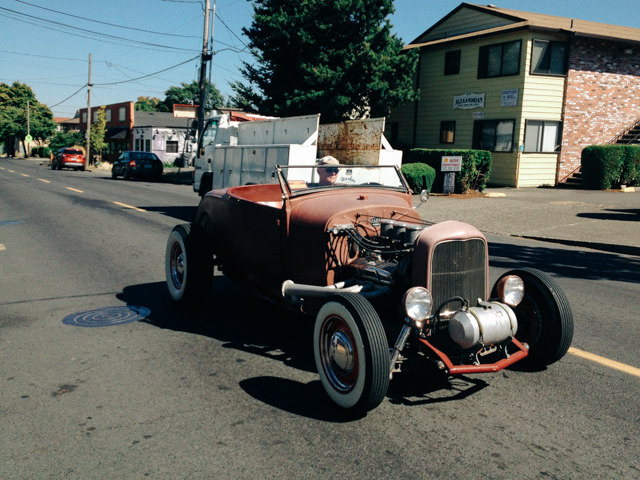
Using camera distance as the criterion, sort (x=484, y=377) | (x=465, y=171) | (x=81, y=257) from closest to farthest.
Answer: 1. (x=484, y=377)
2. (x=81, y=257)
3. (x=465, y=171)

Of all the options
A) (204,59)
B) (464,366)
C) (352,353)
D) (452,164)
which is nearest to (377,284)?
(352,353)

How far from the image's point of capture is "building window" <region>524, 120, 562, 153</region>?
2422 centimetres

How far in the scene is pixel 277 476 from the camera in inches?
122

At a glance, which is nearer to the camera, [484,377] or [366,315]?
[366,315]

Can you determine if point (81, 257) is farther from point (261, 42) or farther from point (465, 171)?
point (261, 42)

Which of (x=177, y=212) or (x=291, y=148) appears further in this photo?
(x=177, y=212)

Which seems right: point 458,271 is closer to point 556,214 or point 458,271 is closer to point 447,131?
point 556,214

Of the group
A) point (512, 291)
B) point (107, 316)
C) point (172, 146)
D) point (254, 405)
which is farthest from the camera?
point (172, 146)

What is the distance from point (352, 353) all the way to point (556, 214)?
13.5 metres

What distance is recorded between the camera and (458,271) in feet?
13.9

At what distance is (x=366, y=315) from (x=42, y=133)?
93.7m

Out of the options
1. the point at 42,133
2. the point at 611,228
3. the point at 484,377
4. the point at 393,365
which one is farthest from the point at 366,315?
the point at 42,133

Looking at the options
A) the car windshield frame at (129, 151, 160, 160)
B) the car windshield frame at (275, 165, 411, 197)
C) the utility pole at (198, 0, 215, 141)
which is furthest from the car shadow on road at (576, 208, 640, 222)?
the car windshield frame at (129, 151, 160, 160)

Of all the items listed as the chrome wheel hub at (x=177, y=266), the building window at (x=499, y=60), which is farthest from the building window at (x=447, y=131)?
the chrome wheel hub at (x=177, y=266)
